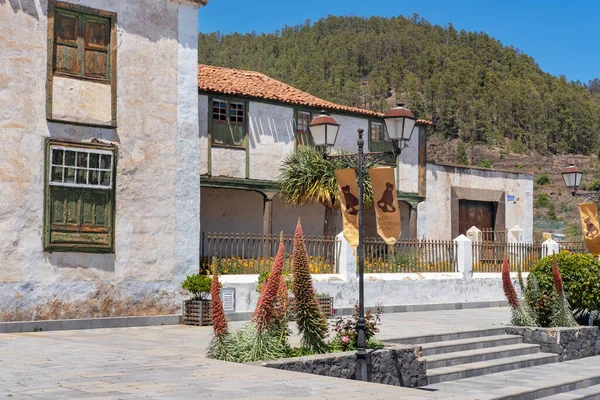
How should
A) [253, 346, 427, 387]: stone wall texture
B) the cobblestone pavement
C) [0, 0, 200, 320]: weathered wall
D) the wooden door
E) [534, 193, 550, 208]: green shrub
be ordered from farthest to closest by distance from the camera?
[534, 193, 550, 208]: green shrub < the wooden door < [0, 0, 200, 320]: weathered wall < [253, 346, 427, 387]: stone wall texture < the cobblestone pavement

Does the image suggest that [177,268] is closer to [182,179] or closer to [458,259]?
[182,179]

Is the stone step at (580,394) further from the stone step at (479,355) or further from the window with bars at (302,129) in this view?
the window with bars at (302,129)

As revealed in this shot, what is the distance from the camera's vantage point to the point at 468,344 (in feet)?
46.2

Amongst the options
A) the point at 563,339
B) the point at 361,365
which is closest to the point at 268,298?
the point at 361,365

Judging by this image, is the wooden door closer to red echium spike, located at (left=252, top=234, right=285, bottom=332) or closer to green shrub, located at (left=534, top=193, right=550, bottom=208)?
red echium spike, located at (left=252, top=234, right=285, bottom=332)

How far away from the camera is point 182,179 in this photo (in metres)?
16.1

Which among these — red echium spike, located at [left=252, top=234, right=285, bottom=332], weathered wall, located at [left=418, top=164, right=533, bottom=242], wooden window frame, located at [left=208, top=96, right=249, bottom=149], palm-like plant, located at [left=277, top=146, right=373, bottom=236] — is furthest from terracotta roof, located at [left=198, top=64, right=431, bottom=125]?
red echium spike, located at [left=252, top=234, right=285, bottom=332]

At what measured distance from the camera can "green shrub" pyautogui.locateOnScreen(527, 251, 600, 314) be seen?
16.1 meters

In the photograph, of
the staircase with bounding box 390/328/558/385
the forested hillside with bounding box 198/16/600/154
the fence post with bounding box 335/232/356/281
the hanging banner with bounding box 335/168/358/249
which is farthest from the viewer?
the forested hillside with bounding box 198/16/600/154

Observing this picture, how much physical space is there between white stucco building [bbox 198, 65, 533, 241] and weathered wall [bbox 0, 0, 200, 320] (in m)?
5.04

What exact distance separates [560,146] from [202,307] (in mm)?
77942

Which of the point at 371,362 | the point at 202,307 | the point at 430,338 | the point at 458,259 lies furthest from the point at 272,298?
the point at 458,259

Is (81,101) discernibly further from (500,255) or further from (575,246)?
(575,246)

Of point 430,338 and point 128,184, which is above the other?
point 128,184
